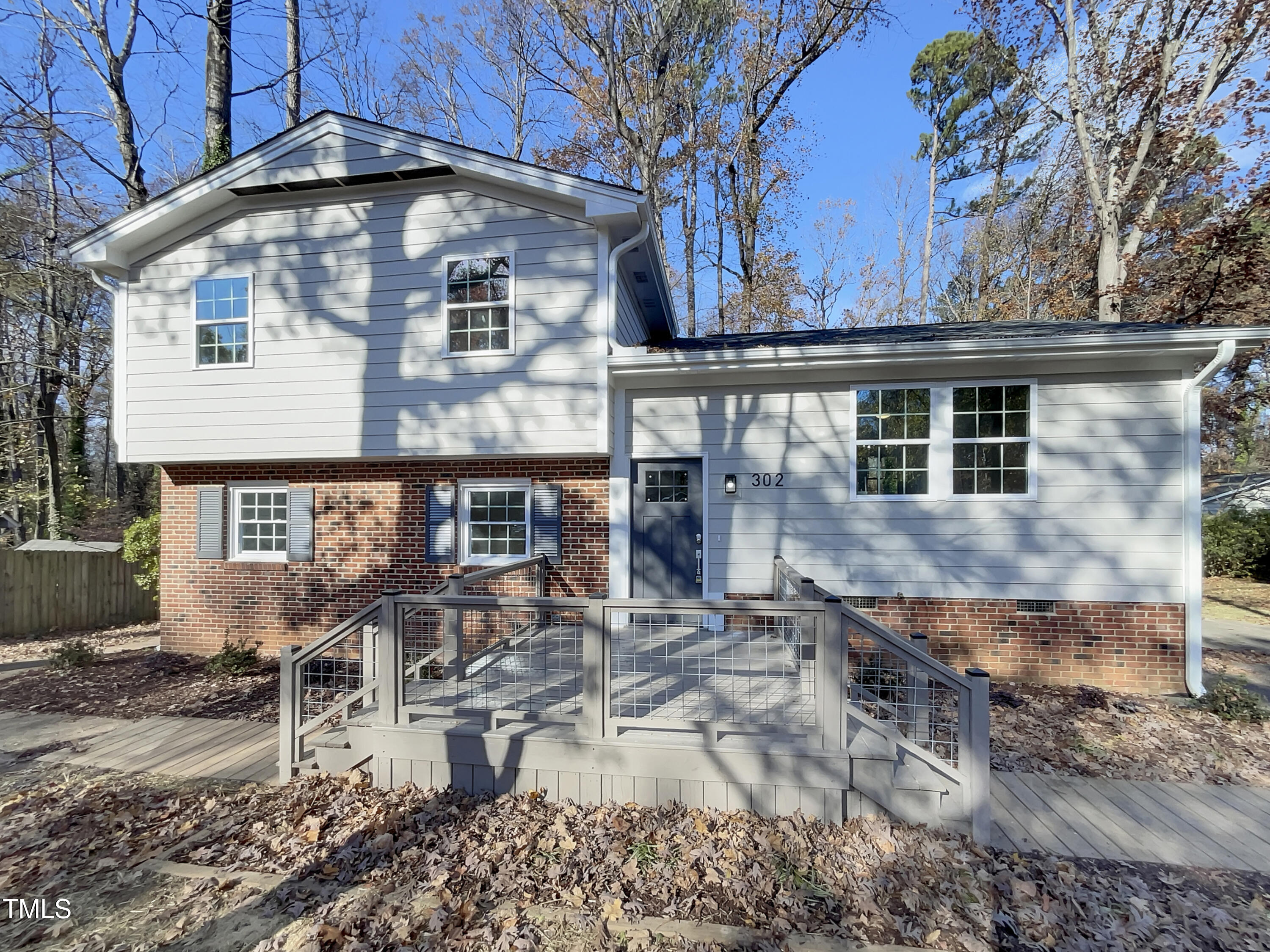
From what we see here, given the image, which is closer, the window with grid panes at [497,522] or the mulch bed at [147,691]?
the mulch bed at [147,691]

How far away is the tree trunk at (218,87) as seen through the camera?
9.86 meters

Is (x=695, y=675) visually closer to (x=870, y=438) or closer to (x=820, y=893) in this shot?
(x=820, y=893)

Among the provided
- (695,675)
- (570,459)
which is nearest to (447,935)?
(695,675)

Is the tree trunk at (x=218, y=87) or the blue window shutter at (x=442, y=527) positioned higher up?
the tree trunk at (x=218, y=87)

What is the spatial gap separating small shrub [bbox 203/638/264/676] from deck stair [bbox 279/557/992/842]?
2943 mm

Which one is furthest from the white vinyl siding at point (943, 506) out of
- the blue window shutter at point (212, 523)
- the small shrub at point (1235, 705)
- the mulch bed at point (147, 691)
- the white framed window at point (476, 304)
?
the blue window shutter at point (212, 523)

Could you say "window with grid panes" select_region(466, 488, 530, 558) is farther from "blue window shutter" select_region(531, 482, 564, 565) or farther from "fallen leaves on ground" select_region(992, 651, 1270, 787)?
"fallen leaves on ground" select_region(992, 651, 1270, 787)

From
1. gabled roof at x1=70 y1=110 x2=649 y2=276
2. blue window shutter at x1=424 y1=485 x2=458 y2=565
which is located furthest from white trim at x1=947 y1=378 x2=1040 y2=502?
blue window shutter at x1=424 y1=485 x2=458 y2=565

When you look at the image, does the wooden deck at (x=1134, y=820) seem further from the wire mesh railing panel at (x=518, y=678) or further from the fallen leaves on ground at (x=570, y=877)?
the wire mesh railing panel at (x=518, y=678)

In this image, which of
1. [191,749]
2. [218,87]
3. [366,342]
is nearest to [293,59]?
[218,87]

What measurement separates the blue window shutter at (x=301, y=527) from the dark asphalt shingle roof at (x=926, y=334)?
5.19 meters

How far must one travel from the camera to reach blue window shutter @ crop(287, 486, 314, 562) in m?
7.57

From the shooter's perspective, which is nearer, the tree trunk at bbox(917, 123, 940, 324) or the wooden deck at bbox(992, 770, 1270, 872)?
the wooden deck at bbox(992, 770, 1270, 872)

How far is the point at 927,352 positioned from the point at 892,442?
3.58 ft
